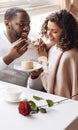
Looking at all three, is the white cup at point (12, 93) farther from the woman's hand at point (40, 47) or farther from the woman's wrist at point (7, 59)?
the woman's hand at point (40, 47)

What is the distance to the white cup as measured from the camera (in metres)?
1.28

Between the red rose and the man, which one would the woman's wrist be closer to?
the man

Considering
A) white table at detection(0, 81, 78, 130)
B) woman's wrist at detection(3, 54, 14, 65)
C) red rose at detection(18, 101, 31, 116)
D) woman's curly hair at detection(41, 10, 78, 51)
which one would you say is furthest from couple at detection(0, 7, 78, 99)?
red rose at detection(18, 101, 31, 116)

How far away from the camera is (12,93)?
1292 millimetres

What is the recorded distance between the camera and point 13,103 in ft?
4.19

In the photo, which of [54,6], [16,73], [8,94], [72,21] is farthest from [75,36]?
[54,6]

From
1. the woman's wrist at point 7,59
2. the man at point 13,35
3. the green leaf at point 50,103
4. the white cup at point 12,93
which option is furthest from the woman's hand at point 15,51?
the green leaf at point 50,103

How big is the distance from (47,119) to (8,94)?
0.26 meters

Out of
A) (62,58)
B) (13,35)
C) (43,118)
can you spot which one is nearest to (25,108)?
(43,118)

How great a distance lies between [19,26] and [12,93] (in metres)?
0.69

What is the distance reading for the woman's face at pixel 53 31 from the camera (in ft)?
5.56

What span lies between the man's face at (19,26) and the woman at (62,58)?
20cm

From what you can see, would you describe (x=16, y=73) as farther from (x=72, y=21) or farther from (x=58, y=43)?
(x=72, y=21)

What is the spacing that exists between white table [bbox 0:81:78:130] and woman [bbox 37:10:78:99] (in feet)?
1.17
